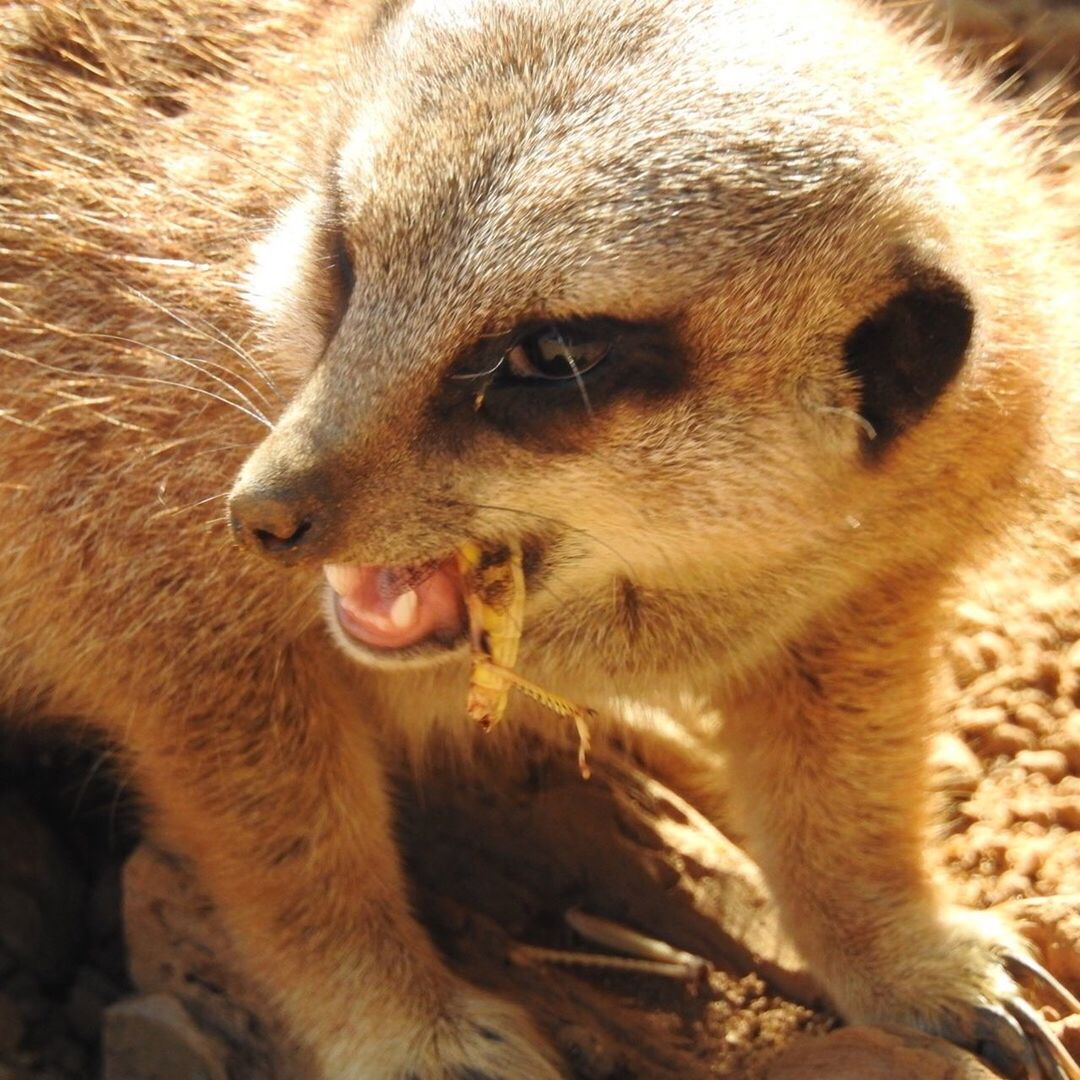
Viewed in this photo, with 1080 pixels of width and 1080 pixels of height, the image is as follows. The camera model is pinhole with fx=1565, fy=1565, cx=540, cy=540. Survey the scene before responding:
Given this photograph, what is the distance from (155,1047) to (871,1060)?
120 cm

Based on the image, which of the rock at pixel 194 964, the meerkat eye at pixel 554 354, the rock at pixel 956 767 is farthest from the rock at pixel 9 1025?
the rock at pixel 956 767

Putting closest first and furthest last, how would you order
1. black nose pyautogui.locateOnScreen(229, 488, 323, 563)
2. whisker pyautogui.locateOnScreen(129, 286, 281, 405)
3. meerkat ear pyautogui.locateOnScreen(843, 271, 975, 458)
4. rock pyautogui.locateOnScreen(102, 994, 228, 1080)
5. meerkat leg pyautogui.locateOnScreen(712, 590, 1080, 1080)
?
black nose pyautogui.locateOnScreen(229, 488, 323, 563) → meerkat ear pyautogui.locateOnScreen(843, 271, 975, 458) → whisker pyautogui.locateOnScreen(129, 286, 281, 405) → rock pyautogui.locateOnScreen(102, 994, 228, 1080) → meerkat leg pyautogui.locateOnScreen(712, 590, 1080, 1080)

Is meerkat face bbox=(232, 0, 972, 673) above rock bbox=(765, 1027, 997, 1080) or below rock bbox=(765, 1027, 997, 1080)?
above

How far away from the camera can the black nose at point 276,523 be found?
1.96m

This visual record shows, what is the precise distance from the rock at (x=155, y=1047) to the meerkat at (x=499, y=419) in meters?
0.18

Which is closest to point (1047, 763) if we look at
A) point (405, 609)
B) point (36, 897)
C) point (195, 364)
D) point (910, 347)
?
point (910, 347)

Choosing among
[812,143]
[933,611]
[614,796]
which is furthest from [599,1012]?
[812,143]

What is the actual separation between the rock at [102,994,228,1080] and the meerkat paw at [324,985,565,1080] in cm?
22

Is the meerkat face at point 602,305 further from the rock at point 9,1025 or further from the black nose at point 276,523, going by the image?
the rock at point 9,1025

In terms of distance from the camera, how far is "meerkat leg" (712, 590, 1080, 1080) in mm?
2789

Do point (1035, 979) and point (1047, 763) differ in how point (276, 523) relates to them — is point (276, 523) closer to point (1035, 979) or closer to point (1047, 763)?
point (1035, 979)

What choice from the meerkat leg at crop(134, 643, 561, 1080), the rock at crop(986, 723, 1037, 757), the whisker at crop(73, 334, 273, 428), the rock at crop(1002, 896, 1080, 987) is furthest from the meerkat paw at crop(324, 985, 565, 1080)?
the rock at crop(986, 723, 1037, 757)

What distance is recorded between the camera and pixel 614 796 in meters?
3.32

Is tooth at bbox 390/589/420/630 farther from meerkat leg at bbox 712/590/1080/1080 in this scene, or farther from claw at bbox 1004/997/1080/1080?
claw at bbox 1004/997/1080/1080
